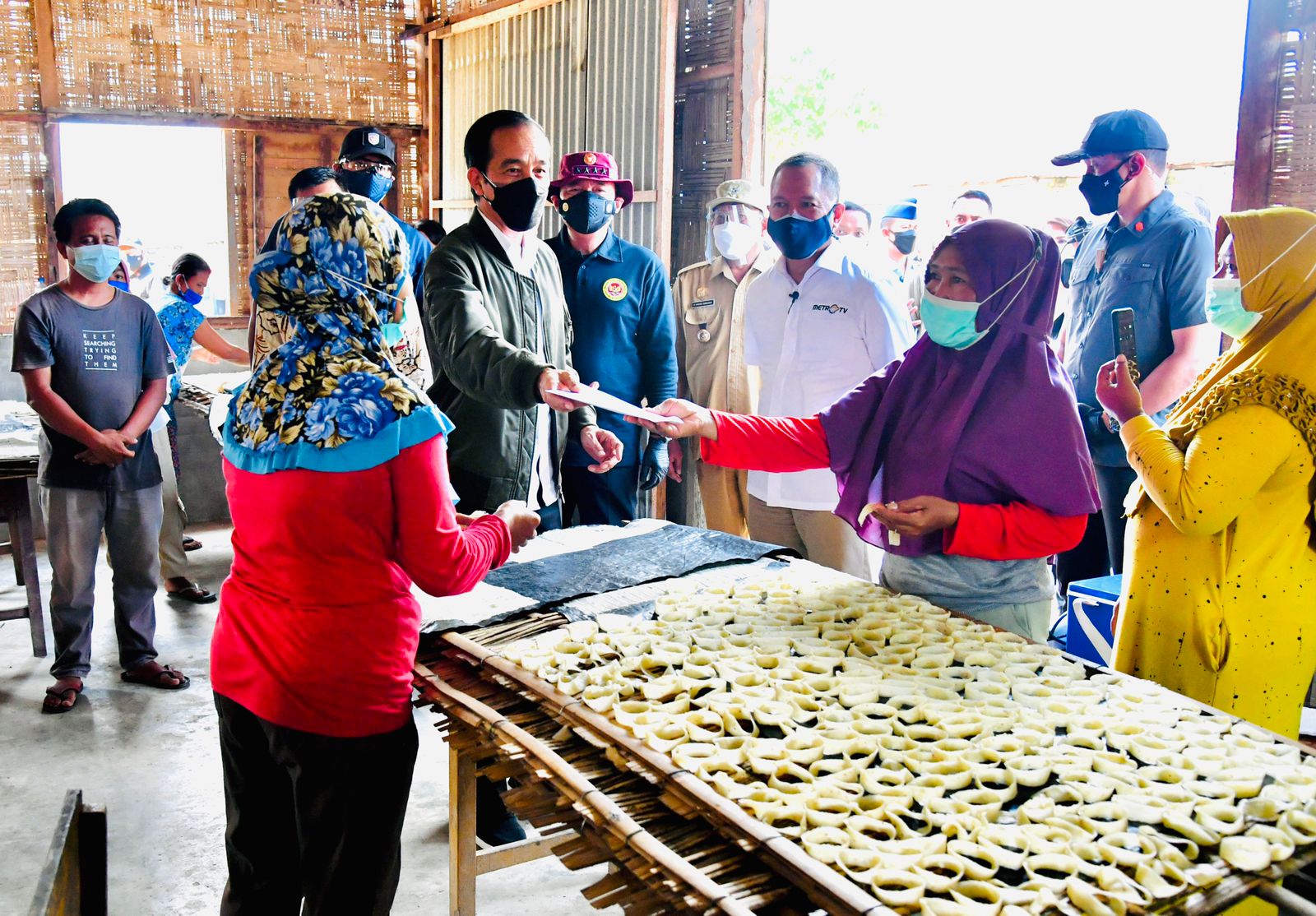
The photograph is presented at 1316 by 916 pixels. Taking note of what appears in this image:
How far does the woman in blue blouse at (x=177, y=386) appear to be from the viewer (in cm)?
527

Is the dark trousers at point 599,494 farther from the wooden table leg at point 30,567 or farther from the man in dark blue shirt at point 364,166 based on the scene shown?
the wooden table leg at point 30,567

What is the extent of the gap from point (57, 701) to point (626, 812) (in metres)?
3.29

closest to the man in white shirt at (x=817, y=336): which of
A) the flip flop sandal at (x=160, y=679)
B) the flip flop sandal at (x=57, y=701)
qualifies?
the flip flop sandal at (x=160, y=679)

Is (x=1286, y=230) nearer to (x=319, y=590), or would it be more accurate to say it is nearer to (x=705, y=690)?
(x=705, y=690)

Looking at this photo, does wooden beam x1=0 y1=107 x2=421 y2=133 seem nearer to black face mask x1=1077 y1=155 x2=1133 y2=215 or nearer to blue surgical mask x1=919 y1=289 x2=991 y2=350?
black face mask x1=1077 y1=155 x2=1133 y2=215

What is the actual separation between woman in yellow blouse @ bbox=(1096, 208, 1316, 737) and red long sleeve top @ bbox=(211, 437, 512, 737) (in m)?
1.40

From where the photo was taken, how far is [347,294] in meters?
1.72

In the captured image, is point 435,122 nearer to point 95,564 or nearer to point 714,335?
point 714,335

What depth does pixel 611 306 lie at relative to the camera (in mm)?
3766

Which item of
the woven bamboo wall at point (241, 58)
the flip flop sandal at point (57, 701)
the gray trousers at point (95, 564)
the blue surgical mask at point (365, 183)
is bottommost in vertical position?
the flip flop sandal at point (57, 701)

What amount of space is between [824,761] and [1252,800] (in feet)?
1.88

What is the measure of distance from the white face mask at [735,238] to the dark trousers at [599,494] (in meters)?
1.24

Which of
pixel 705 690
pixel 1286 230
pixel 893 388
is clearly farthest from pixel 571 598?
pixel 1286 230

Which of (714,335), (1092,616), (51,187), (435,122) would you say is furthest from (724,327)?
(51,187)
